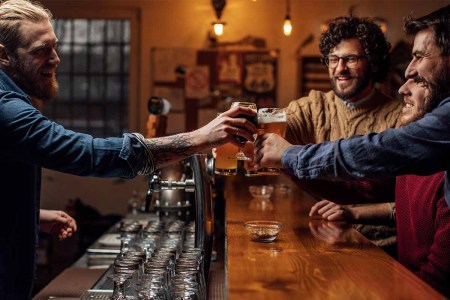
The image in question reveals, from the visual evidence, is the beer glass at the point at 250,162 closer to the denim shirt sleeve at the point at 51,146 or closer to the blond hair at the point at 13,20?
the denim shirt sleeve at the point at 51,146

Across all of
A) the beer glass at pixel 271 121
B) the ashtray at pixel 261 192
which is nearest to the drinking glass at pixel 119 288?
the beer glass at pixel 271 121

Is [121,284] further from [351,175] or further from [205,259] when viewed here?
[351,175]

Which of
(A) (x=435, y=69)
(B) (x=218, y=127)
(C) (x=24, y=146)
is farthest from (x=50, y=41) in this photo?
(A) (x=435, y=69)

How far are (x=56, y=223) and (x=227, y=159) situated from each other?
875 mm

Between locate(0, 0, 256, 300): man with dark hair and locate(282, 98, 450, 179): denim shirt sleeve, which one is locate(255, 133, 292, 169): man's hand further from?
locate(282, 98, 450, 179): denim shirt sleeve

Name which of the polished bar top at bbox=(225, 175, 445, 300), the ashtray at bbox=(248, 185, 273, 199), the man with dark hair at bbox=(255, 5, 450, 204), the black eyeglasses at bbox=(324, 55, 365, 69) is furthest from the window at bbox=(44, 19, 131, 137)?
the man with dark hair at bbox=(255, 5, 450, 204)

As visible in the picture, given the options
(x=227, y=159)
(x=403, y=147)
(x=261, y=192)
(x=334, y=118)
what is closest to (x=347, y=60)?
(x=334, y=118)

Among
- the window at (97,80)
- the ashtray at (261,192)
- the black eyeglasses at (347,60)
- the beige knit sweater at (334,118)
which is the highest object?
the window at (97,80)

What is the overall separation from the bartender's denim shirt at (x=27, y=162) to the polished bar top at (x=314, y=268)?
55 cm

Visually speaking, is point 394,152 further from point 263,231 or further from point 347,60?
point 347,60

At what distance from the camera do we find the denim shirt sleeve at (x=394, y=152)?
196 cm

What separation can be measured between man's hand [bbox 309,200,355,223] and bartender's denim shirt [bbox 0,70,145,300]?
45.2 inches

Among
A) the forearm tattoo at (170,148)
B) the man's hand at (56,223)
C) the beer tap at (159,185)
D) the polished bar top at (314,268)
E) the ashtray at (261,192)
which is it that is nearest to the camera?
the polished bar top at (314,268)

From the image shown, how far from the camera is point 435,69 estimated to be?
7.41 ft
